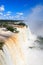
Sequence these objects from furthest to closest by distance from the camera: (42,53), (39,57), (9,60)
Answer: (42,53) → (39,57) → (9,60)

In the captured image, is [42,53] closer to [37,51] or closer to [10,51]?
[37,51]

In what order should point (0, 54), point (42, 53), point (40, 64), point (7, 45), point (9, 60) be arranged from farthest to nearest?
point (42, 53) → point (40, 64) → point (7, 45) → point (9, 60) → point (0, 54)

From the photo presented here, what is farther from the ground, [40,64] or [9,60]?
[9,60]

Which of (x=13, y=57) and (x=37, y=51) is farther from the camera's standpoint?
(x=37, y=51)

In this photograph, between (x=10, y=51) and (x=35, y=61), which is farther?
(x=35, y=61)

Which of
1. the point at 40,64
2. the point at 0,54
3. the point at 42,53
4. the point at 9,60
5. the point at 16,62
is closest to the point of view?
the point at 0,54

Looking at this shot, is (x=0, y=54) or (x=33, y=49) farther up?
(x=0, y=54)

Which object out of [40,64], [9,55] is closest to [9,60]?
[9,55]

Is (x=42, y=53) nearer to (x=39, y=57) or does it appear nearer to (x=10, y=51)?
(x=39, y=57)

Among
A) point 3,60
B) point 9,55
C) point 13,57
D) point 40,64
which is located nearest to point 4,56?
point 3,60

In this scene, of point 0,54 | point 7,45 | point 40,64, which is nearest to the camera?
point 0,54
